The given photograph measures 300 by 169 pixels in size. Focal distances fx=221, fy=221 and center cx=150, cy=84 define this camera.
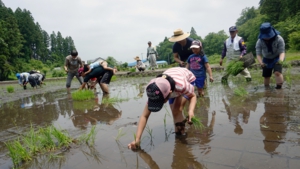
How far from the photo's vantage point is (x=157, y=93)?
6.84 feet

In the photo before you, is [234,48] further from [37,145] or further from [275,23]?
[275,23]

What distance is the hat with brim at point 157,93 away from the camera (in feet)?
6.86

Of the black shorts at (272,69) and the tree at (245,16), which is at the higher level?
the tree at (245,16)

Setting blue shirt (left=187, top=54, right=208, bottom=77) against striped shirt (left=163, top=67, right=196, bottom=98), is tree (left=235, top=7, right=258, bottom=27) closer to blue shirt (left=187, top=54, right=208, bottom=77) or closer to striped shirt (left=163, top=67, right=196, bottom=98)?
Answer: blue shirt (left=187, top=54, right=208, bottom=77)

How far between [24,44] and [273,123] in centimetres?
6152

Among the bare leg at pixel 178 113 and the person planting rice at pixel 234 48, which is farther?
the person planting rice at pixel 234 48

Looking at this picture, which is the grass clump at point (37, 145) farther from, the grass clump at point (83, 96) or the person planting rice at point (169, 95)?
the grass clump at point (83, 96)

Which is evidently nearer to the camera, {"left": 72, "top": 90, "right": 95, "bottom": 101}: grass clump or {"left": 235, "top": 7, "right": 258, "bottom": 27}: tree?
{"left": 72, "top": 90, "right": 95, "bottom": 101}: grass clump

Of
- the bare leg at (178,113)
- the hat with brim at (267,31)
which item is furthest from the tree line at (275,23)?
the bare leg at (178,113)

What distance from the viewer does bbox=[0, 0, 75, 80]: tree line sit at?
106 feet

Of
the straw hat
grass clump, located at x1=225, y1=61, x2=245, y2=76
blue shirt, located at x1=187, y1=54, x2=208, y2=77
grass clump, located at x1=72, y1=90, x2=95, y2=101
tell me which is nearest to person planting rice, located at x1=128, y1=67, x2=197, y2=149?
blue shirt, located at x1=187, y1=54, x2=208, y2=77

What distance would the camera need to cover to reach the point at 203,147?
220 centimetres

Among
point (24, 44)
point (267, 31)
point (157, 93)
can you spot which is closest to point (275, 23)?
point (267, 31)

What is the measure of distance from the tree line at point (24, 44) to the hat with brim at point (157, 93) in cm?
3427
